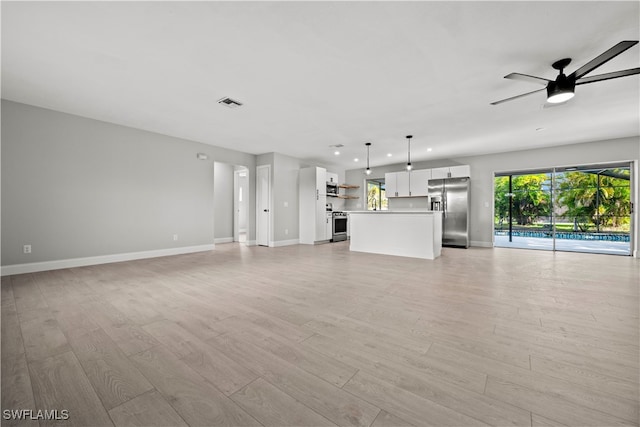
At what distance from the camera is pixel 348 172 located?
9.85 meters

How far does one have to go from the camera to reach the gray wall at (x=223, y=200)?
792cm

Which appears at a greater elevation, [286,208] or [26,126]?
[26,126]

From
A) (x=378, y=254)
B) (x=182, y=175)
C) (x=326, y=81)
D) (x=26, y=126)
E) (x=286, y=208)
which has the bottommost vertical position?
(x=378, y=254)

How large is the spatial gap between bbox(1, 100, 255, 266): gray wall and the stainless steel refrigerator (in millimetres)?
6259

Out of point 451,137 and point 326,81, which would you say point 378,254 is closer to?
point 451,137

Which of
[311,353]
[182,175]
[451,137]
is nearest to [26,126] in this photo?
[182,175]

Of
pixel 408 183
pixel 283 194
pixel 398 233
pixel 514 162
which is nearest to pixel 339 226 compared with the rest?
pixel 283 194

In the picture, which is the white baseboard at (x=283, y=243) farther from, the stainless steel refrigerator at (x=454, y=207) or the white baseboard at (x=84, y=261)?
the stainless steel refrigerator at (x=454, y=207)

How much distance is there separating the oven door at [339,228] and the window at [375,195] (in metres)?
1.38

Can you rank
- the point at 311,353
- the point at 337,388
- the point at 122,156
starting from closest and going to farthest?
the point at 337,388
the point at 311,353
the point at 122,156

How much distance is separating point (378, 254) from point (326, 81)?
3.76 meters

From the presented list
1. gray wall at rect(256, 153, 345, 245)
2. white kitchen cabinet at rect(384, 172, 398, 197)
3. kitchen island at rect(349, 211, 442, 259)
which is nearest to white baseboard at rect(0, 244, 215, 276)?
gray wall at rect(256, 153, 345, 245)

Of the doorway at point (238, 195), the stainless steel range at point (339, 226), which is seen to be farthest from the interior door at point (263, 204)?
the stainless steel range at point (339, 226)

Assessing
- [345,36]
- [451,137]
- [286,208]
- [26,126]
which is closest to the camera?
[345,36]
